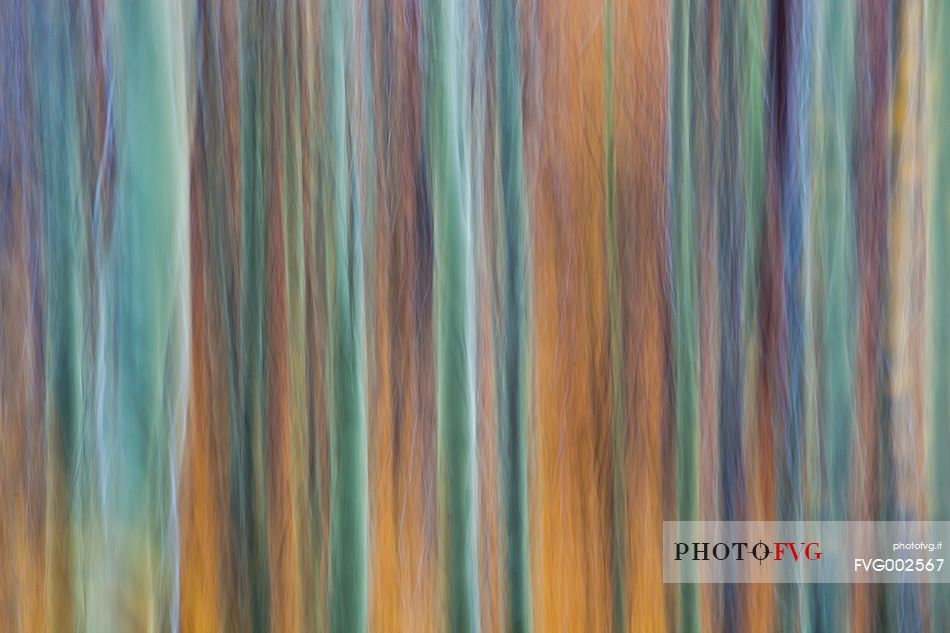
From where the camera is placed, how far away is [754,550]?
0.59m

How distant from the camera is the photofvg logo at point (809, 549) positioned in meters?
0.58

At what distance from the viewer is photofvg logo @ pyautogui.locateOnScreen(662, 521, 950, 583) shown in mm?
584

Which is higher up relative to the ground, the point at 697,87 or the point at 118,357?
the point at 697,87

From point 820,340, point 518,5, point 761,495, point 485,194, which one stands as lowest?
point 761,495

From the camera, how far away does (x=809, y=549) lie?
0.59m

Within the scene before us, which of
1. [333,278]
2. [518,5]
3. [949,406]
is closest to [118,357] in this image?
[333,278]

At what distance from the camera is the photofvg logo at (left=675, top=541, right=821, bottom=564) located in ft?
1.91

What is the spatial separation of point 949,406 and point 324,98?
474 mm

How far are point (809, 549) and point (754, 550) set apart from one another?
0.04 metres

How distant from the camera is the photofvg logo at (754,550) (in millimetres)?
583

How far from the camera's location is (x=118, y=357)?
1.84 feet

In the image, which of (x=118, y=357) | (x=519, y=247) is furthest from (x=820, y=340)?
(x=118, y=357)

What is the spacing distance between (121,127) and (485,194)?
243 millimetres

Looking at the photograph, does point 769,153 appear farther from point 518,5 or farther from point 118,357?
point 118,357
